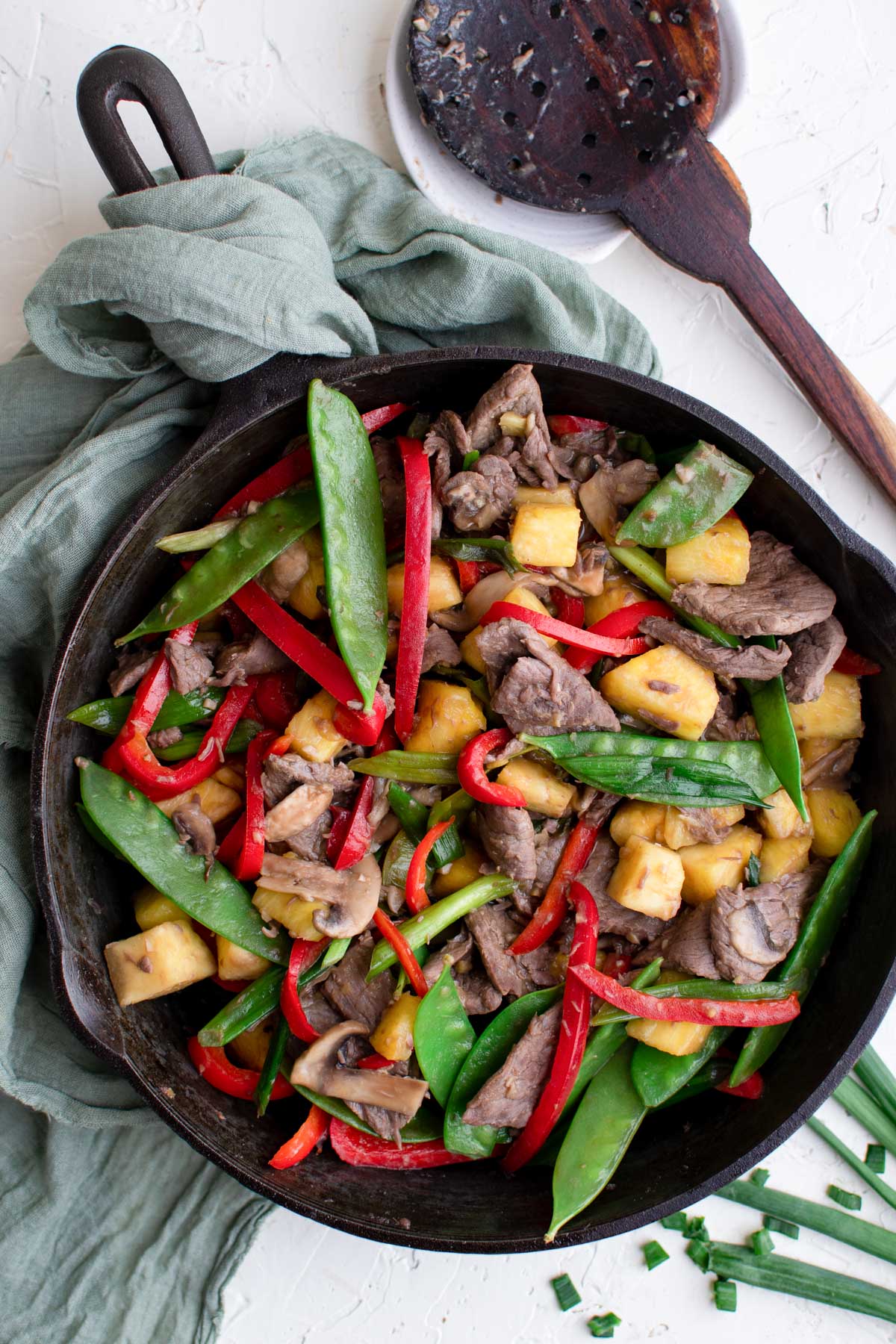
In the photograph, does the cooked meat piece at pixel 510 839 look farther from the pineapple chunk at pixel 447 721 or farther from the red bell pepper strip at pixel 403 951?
the red bell pepper strip at pixel 403 951

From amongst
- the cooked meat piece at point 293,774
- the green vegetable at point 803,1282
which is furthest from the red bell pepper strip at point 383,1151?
the green vegetable at point 803,1282

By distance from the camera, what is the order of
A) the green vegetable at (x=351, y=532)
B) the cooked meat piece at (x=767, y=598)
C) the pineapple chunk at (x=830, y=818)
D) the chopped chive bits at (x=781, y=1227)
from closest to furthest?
the green vegetable at (x=351, y=532) < the cooked meat piece at (x=767, y=598) < the pineapple chunk at (x=830, y=818) < the chopped chive bits at (x=781, y=1227)

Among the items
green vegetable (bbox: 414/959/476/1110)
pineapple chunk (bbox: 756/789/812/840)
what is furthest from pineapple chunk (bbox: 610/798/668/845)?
green vegetable (bbox: 414/959/476/1110)

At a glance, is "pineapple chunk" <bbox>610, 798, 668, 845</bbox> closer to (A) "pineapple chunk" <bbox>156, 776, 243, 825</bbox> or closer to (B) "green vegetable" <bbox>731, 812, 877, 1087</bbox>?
(B) "green vegetable" <bbox>731, 812, 877, 1087</bbox>

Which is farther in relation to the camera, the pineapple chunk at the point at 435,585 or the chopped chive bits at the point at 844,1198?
the chopped chive bits at the point at 844,1198

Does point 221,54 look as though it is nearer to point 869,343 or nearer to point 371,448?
point 371,448

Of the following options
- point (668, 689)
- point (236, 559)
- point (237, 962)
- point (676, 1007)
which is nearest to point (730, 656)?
point (668, 689)
